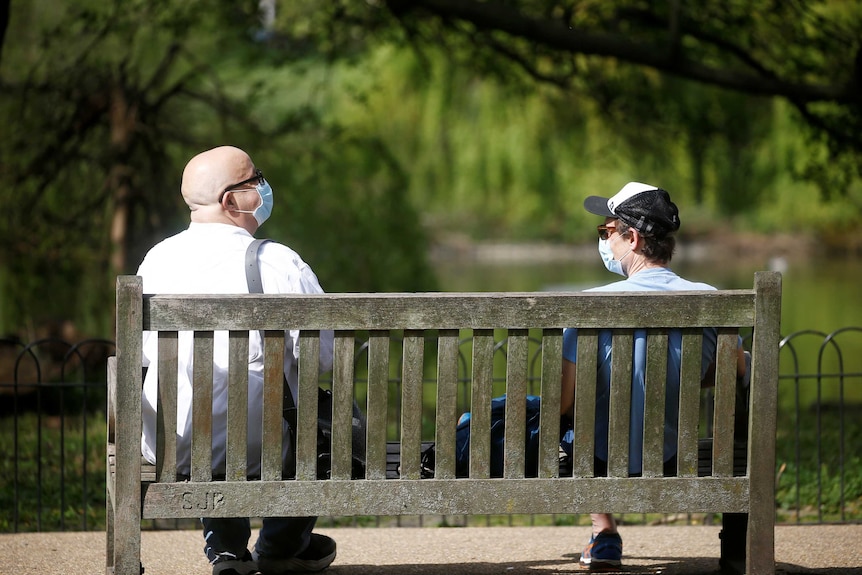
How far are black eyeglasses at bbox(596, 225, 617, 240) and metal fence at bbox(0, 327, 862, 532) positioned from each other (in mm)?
1636

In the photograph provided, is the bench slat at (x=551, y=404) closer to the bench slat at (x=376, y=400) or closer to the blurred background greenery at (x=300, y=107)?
the bench slat at (x=376, y=400)

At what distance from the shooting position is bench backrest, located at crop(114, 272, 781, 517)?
309 centimetres

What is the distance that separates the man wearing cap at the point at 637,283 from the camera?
3.38 m

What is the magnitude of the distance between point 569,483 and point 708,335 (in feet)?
2.18

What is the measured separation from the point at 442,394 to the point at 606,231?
91 cm

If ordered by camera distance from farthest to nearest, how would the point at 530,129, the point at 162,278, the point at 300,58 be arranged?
the point at 530,129, the point at 300,58, the point at 162,278

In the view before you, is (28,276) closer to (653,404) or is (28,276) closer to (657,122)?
(657,122)

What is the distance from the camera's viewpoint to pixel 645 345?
3.33 meters

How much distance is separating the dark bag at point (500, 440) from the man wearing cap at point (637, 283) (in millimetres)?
129

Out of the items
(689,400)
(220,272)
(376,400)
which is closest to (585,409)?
(689,400)

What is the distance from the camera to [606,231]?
12.1 ft

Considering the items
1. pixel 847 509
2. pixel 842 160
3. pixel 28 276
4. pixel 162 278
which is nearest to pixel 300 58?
pixel 28 276

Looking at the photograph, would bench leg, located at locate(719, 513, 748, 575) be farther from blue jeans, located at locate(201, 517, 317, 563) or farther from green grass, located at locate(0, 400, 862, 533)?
green grass, located at locate(0, 400, 862, 533)

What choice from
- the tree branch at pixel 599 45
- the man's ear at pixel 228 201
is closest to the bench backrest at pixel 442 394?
the man's ear at pixel 228 201
